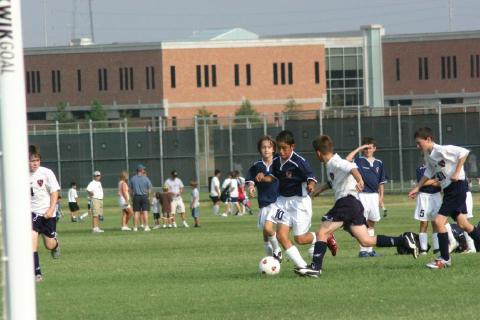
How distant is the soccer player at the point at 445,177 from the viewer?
667 inches

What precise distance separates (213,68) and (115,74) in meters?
8.11

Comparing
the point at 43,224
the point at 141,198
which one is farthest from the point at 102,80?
the point at 43,224

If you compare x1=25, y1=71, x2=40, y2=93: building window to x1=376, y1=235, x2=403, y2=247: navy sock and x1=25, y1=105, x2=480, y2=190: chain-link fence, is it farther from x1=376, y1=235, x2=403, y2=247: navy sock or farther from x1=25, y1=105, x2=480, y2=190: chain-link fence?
x1=376, y1=235, x2=403, y2=247: navy sock

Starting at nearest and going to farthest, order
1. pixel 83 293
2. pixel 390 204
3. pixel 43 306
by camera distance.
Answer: pixel 43 306, pixel 83 293, pixel 390 204

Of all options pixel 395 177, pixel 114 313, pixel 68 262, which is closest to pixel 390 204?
pixel 395 177

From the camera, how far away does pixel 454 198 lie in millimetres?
17109

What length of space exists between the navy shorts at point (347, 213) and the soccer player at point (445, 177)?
0.76 m

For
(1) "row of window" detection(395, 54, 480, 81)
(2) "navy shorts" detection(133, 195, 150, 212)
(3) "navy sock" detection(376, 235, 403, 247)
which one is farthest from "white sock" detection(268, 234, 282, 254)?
(1) "row of window" detection(395, 54, 480, 81)

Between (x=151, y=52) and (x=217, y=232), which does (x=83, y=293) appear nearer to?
(x=217, y=232)

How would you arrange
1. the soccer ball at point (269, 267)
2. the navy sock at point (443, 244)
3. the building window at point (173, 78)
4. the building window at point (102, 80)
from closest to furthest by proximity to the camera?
the navy sock at point (443, 244), the soccer ball at point (269, 267), the building window at point (173, 78), the building window at point (102, 80)

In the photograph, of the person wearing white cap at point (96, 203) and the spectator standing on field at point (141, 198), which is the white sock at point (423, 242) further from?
the spectator standing on field at point (141, 198)

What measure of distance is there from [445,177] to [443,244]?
0.83 m

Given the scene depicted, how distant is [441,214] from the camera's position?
669 inches

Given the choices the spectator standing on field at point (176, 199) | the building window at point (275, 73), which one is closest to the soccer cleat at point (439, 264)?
the spectator standing on field at point (176, 199)
